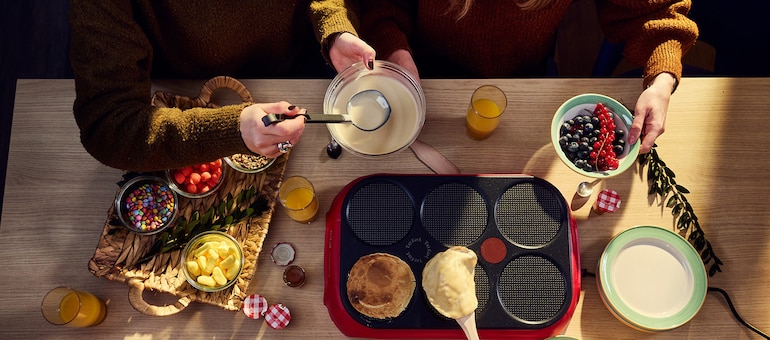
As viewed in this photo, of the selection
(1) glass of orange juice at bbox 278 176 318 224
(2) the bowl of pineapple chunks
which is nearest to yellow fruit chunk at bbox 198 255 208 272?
(2) the bowl of pineapple chunks

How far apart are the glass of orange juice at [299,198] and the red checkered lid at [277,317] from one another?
24 cm

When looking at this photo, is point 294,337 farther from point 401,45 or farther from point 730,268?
point 730,268

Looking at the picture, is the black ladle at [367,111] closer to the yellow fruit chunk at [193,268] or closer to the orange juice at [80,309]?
the yellow fruit chunk at [193,268]

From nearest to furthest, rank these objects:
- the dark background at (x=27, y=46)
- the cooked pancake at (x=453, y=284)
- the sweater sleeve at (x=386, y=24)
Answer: the cooked pancake at (x=453, y=284) < the sweater sleeve at (x=386, y=24) < the dark background at (x=27, y=46)

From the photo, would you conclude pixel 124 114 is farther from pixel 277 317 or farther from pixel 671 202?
pixel 671 202

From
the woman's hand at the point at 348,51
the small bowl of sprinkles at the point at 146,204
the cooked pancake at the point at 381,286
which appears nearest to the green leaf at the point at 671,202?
the cooked pancake at the point at 381,286

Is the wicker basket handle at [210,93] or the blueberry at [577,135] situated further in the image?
the wicker basket handle at [210,93]

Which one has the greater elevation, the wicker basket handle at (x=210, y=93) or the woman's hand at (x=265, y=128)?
the woman's hand at (x=265, y=128)

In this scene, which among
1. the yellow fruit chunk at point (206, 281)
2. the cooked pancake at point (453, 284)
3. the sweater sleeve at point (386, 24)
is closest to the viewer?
the cooked pancake at point (453, 284)

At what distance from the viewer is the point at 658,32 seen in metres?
1.49

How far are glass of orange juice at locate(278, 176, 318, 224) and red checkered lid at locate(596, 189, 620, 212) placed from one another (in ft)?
2.51

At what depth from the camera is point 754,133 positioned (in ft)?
4.95

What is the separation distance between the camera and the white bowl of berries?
133 centimetres

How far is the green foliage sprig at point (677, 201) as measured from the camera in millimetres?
1411
